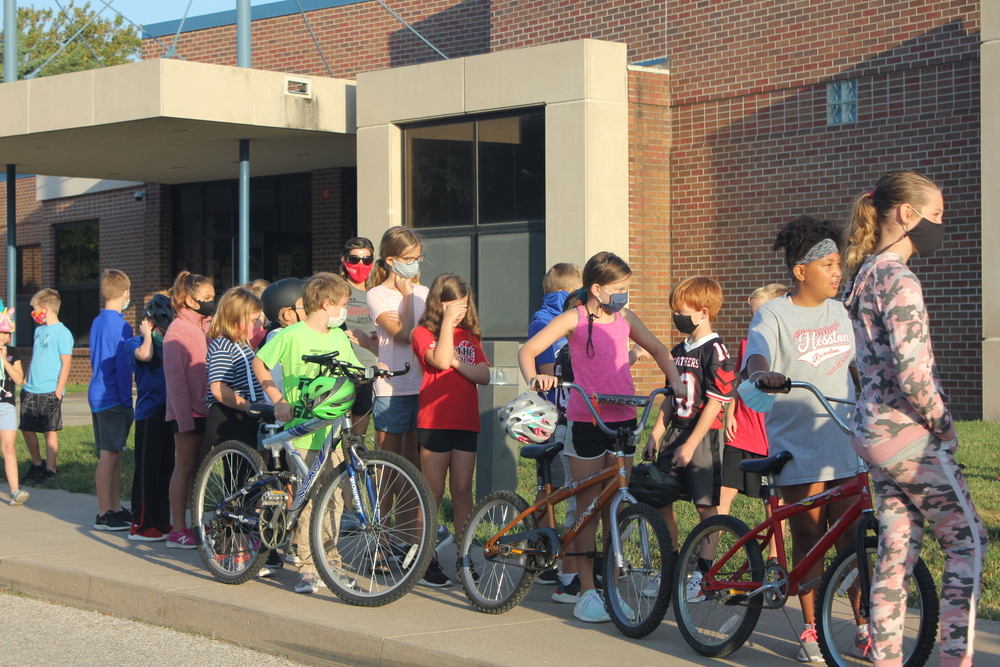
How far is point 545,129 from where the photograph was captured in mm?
15953

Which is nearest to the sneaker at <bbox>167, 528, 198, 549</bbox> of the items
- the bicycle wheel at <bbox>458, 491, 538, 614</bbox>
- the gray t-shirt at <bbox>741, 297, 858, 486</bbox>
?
the bicycle wheel at <bbox>458, 491, 538, 614</bbox>

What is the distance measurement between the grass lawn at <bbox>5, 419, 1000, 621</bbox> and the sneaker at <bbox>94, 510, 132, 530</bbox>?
5.47ft

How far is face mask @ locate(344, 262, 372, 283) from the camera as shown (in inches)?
306

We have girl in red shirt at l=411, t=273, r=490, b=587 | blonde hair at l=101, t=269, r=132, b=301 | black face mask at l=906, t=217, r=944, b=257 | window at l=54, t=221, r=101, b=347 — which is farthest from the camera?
window at l=54, t=221, r=101, b=347

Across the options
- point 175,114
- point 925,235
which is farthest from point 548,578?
point 175,114

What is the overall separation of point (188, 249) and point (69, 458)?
12.6m

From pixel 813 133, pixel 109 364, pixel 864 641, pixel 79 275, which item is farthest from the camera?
pixel 79 275

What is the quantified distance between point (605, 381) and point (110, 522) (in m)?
4.61

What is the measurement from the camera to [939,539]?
3840 millimetres

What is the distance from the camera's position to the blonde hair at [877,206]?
394 cm

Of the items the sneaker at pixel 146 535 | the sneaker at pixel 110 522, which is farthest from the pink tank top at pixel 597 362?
the sneaker at pixel 110 522

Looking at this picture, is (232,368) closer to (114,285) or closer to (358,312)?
(358,312)

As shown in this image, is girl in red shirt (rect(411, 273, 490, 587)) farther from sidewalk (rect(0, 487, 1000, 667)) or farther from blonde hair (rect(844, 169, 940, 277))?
blonde hair (rect(844, 169, 940, 277))

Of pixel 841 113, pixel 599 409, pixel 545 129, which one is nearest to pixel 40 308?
pixel 599 409
